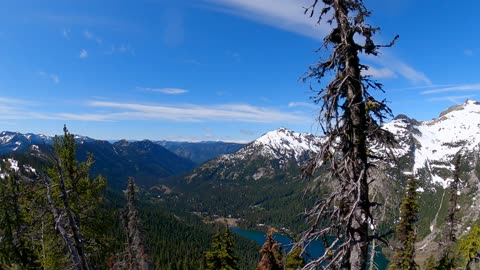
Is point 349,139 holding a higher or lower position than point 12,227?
higher

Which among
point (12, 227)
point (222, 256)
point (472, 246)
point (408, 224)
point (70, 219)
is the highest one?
point (70, 219)

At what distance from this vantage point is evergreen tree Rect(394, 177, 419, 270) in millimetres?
35781

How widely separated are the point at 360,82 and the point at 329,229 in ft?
13.0

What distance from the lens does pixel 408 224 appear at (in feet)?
120

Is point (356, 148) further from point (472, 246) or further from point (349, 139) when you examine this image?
point (472, 246)

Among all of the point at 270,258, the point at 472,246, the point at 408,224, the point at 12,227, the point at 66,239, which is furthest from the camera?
the point at 472,246

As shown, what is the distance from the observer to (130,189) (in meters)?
40.2

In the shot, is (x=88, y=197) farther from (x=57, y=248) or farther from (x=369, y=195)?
(x=369, y=195)

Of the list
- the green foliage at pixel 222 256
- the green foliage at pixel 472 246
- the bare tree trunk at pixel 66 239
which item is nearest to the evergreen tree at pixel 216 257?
the green foliage at pixel 222 256

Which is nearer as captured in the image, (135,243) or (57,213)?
(57,213)

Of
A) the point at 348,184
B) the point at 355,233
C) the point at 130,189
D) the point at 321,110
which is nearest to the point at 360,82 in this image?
the point at 321,110

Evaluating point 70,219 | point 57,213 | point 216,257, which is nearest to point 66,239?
point 70,219

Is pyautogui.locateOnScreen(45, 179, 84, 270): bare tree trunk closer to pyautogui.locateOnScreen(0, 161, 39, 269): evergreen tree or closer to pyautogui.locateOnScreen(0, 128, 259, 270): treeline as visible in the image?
pyautogui.locateOnScreen(0, 128, 259, 270): treeline

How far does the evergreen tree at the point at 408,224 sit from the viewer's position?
35.8 metres
